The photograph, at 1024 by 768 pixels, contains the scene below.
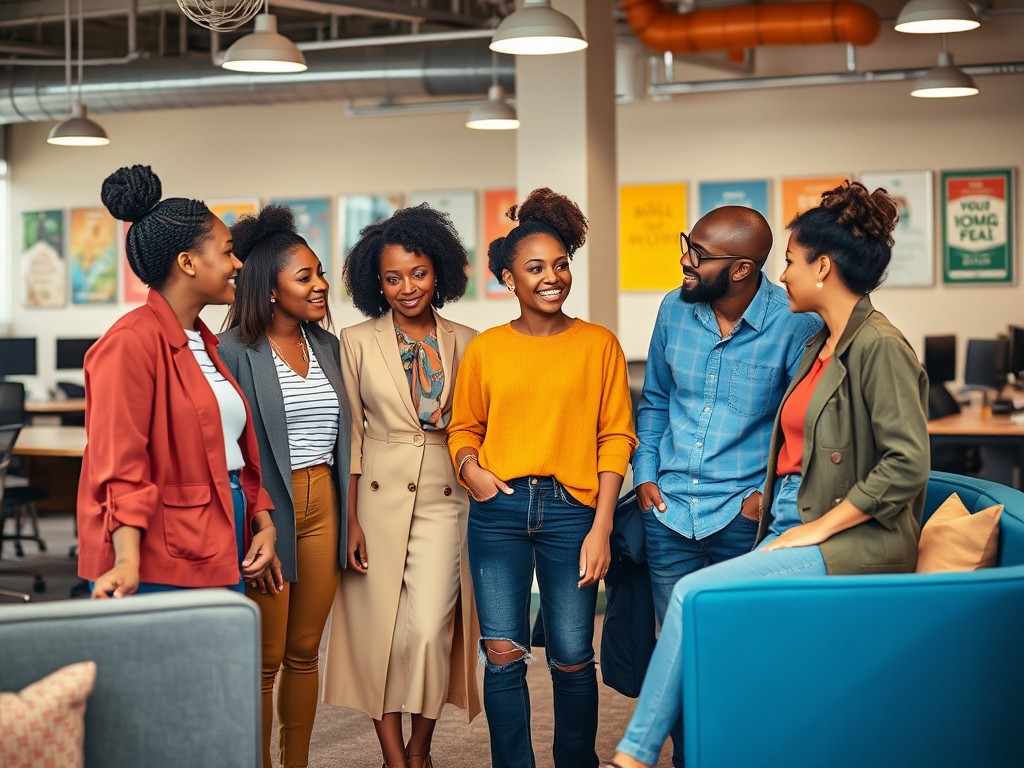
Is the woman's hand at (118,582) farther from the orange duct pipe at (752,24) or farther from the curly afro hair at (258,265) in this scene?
the orange duct pipe at (752,24)

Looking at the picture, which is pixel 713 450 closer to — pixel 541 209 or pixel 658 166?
pixel 541 209

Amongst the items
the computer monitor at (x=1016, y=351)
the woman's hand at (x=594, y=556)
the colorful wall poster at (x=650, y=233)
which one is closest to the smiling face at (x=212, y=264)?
the woman's hand at (x=594, y=556)

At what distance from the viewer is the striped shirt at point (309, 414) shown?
2.99 metres

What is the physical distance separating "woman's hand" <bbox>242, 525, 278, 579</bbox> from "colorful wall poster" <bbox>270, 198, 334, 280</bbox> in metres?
7.87

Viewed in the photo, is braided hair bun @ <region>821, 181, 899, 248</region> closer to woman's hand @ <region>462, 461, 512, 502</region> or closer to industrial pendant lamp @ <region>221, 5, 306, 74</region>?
woman's hand @ <region>462, 461, 512, 502</region>

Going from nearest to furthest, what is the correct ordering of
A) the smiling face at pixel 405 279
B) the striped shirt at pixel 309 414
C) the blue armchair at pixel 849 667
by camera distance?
the blue armchair at pixel 849 667
the striped shirt at pixel 309 414
the smiling face at pixel 405 279

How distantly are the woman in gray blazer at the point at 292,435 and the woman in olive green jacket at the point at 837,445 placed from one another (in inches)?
43.0

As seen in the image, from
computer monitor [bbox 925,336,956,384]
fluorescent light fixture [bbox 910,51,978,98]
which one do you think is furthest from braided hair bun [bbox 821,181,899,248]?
computer monitor [bbox 925,336,956,384]

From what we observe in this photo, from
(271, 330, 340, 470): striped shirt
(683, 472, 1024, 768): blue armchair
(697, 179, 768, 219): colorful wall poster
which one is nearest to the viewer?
(683, 472, 1024, 768): blue armchair

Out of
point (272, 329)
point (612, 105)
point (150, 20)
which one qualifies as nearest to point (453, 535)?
point (272, 329)

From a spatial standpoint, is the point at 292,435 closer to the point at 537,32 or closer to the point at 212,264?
the point at 212,264

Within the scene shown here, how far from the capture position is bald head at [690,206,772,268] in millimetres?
2770

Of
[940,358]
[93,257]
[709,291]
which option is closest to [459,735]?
[709,291]

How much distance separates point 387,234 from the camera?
124 inches
